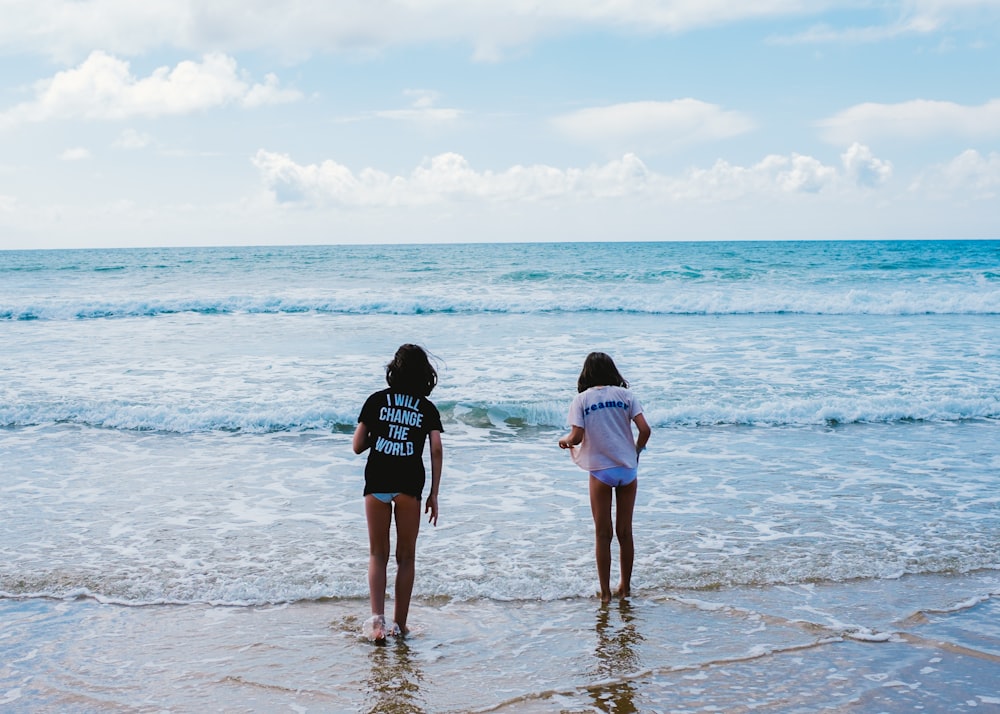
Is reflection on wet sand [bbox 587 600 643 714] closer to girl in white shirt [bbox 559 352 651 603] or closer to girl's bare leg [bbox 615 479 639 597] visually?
girl's bare leg [bbox 615 479 639 597]

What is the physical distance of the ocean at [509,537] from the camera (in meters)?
4.32

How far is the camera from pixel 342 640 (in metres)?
4.82

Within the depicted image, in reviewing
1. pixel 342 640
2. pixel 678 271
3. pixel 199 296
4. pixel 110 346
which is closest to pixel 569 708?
pixel 342 640

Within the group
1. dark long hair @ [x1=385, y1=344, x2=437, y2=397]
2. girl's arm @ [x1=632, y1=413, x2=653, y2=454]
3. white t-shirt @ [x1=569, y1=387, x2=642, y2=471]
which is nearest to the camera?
dark long hair @ [x1=385, y1=344, x2=437, y2=397]

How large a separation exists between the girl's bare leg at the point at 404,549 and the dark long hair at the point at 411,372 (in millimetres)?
616

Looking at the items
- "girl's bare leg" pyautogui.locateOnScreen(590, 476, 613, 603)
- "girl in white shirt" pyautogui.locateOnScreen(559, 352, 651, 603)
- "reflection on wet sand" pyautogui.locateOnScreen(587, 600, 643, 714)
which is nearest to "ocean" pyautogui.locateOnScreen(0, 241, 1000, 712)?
"reflection on wet sand" pyautogui.locateOnScreen(587, 600, 643, 714)

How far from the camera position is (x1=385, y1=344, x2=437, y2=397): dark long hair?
15.5 feet

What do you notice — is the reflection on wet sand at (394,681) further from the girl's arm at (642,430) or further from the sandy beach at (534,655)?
the girl's arm at (642,430)

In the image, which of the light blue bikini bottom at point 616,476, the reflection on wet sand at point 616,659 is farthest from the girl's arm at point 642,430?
the reflection on wet sand at point 616,659

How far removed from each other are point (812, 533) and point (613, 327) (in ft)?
50.3

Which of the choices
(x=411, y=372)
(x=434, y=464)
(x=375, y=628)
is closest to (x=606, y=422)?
(x=434, y=464)

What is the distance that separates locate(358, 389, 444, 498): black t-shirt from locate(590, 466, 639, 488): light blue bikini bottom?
1.20 metres

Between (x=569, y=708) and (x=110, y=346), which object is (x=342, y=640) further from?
(x=110, y=346)

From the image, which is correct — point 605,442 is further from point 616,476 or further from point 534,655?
point 534,655
